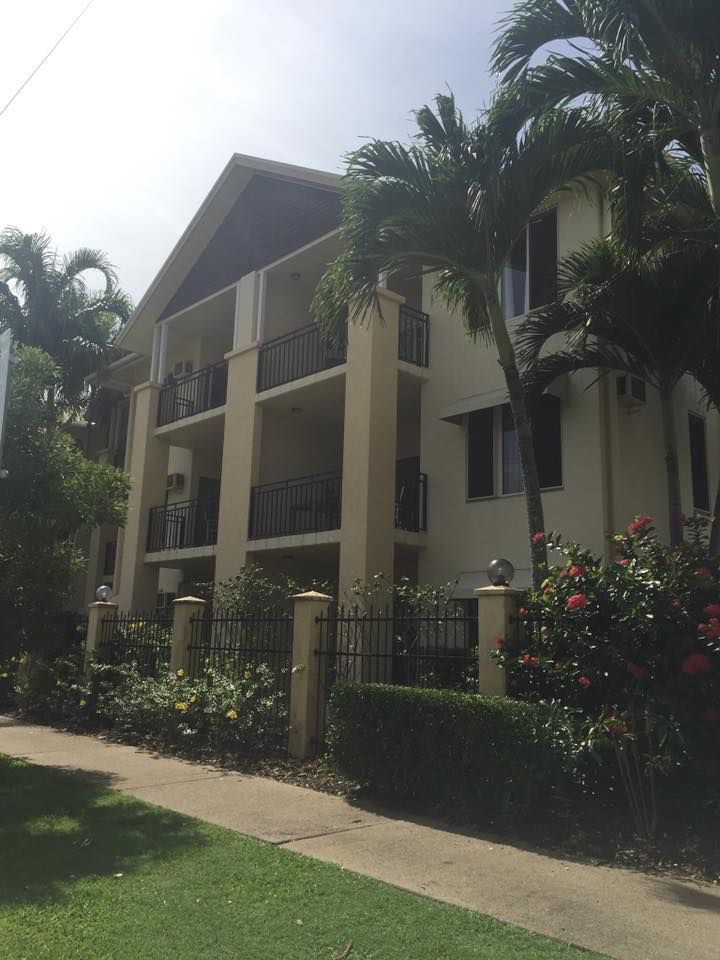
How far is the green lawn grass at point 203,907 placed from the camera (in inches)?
167

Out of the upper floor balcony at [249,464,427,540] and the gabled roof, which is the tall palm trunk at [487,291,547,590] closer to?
the upper floor balcony at [249,464,427,540]

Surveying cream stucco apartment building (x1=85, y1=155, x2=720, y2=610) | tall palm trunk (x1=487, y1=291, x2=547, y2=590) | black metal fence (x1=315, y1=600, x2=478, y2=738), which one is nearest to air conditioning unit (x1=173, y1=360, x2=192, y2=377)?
cream stucco apartment building (x1=85, y1=155, x2=720, y2=610)

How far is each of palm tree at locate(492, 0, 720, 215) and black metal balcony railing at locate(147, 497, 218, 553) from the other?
37.6 feet

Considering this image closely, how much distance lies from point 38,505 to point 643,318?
23.3 feet

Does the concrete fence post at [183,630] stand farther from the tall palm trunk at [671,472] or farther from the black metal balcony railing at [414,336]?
the tall palm trunk at [671,472]

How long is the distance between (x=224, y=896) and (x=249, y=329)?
13.4 m

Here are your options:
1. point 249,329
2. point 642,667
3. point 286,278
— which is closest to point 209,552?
point 249,329

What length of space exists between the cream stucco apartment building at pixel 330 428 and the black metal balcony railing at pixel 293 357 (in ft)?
0.13

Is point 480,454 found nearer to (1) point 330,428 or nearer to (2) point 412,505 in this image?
(2) point 412,505

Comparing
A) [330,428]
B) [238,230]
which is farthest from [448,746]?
[238,230]

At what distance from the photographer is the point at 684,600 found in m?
6.51

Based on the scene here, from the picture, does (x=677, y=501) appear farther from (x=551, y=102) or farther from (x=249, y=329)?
(x=249, y=329)

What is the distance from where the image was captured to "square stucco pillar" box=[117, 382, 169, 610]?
18297 mm

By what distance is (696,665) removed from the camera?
619 centimetres
